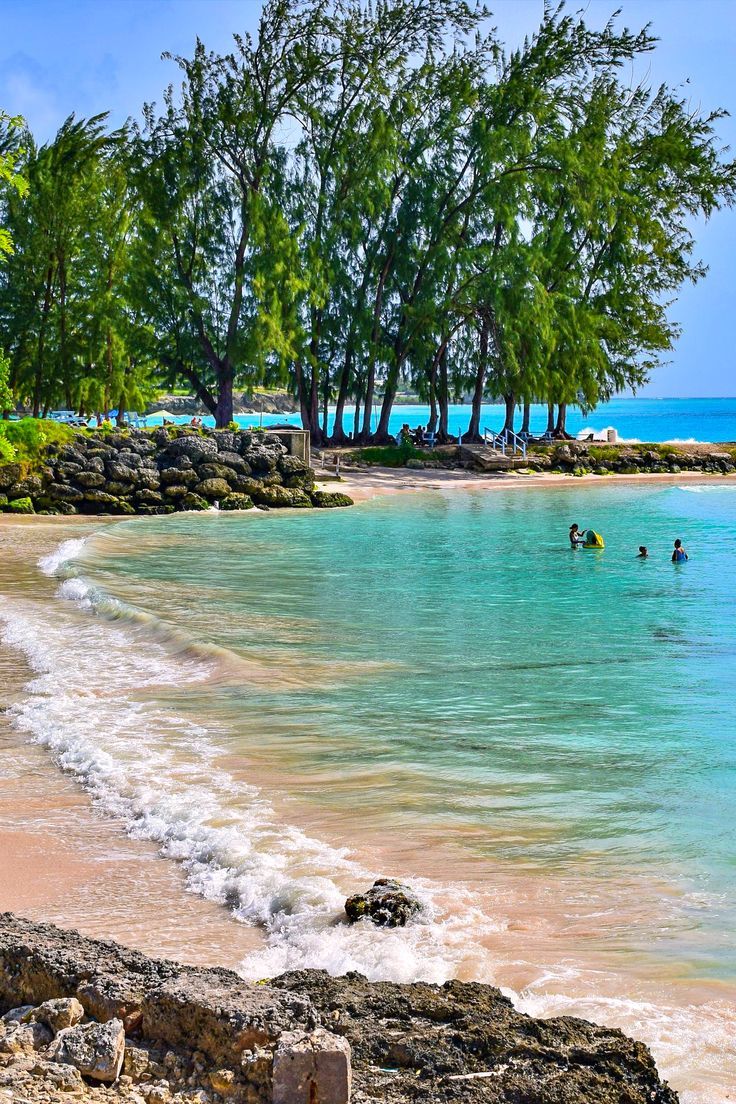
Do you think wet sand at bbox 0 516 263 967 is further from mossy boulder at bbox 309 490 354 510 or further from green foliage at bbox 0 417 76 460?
mossy boulder at bbox 309 490 354 510

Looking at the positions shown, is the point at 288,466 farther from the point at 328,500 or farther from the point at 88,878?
the point at 88,878

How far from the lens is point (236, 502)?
41.8 metres

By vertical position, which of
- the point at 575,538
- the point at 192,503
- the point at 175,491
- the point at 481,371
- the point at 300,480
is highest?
the point at 481,371

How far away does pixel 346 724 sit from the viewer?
11828 mm

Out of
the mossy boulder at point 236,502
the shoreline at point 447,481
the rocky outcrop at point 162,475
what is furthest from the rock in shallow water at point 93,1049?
the shoreline at point 447,481

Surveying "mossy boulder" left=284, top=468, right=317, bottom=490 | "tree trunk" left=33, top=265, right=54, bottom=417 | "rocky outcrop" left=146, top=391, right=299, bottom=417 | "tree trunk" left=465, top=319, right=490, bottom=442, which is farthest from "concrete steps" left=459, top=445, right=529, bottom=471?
"rocky outcrop" left=146, top=391, right=299, bottom=417

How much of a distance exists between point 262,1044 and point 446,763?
629 cm

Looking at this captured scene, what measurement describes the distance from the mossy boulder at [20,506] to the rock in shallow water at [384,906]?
33521 millimetres

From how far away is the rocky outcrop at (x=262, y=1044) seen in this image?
4078 mm

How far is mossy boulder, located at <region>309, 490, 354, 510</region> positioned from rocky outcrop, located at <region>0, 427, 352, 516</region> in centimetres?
4

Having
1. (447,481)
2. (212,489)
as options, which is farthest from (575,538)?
(447,481)

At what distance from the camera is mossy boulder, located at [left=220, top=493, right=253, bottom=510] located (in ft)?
137

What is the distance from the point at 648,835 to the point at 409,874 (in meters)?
2.02

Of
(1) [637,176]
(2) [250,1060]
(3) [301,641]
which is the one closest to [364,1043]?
Result: (2) [250,1060]
